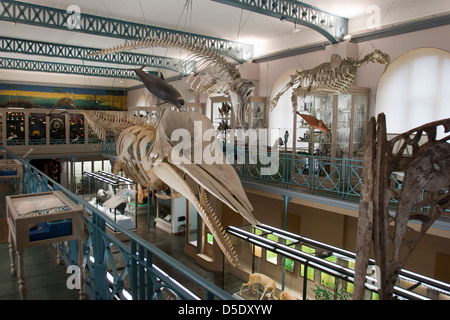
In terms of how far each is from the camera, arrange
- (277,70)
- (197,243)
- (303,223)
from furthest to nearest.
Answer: (277,70), (197,243), (303,223)

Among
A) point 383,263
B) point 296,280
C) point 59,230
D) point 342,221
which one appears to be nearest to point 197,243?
point 342,221

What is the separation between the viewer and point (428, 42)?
26.3ft

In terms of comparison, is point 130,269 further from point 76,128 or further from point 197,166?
point 76,128

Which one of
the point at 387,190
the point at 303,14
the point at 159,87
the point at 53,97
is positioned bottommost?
the point at 387,190

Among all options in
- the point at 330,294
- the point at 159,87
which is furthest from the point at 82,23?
the point at 330,294

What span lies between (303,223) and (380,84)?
4426 mm

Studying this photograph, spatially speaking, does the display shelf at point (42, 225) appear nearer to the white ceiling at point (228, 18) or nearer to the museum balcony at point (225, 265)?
the museum balcony at point (225, 265)

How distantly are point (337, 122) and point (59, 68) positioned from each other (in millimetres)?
15524

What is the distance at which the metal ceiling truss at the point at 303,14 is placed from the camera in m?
7.95

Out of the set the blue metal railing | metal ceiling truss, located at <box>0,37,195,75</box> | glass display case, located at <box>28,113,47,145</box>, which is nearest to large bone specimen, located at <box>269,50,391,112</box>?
metal ceiling truss, located at <box>0,37,195,75</box>

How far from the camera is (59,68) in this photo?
58.0ft

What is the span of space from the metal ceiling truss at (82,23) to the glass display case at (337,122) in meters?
3.71

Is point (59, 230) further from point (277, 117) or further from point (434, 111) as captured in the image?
point (277, 117)

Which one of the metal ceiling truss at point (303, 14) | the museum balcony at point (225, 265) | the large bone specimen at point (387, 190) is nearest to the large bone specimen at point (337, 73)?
the metal ceiling truss at point (303, 14)
